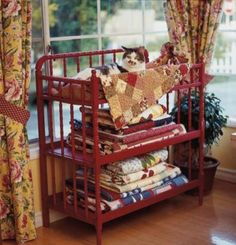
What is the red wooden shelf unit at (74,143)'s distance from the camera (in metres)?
3.02

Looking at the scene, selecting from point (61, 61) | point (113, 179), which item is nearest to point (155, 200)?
point (113, 179)

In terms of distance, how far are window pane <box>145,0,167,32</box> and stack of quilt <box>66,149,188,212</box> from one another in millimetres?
1214

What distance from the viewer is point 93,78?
9.43 ft

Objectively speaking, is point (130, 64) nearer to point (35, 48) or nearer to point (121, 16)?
point (35, 48)

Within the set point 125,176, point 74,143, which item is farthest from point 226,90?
point 74,143

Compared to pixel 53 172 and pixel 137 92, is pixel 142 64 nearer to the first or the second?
pixel 137 92

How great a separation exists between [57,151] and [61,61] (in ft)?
2.17

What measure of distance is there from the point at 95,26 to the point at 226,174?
1.60m

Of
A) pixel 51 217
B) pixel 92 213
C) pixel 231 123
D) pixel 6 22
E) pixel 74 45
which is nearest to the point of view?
pixel 6 22

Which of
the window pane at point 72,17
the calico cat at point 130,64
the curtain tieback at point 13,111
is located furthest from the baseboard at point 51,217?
the window pane at point 72,17

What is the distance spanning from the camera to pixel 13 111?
3057mm

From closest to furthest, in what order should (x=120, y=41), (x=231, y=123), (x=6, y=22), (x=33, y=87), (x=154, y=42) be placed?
(x=6, y=22) < (x=33, y=87) < (x=120, y=41) < (x=231, y=123) < (x=154, y=42)

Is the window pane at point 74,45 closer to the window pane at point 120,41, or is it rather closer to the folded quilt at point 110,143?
the window pane at point 120,41

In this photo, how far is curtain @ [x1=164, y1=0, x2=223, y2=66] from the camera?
12.9ft
